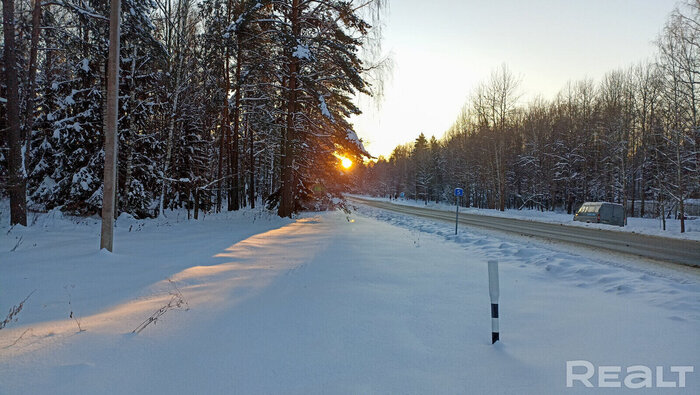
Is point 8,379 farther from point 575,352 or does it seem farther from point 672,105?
point 672,105

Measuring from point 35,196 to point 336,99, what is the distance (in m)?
16.7

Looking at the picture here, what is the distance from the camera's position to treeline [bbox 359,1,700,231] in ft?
55.1

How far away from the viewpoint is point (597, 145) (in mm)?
36438

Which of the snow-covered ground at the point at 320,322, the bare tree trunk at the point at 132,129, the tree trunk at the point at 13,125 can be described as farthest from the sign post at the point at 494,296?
the bare tree trunk at the point at 132,129

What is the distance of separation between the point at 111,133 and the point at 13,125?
230 inches

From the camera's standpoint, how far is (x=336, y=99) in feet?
49.3

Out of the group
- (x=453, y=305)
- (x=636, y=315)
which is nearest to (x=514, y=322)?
(x=453, y=305)

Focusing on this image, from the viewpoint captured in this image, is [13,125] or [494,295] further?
[13,125]

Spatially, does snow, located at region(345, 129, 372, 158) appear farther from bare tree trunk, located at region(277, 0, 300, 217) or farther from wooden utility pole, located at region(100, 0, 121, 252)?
wooden utility pole, located at region(100, 0, 121, 252)

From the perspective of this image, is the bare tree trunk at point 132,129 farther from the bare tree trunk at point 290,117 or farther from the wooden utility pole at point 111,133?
the wooden utility pole at point 111,133

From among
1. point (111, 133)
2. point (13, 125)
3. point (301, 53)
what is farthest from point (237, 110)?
point (111, 133)

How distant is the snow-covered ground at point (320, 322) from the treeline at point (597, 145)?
50.8 ft

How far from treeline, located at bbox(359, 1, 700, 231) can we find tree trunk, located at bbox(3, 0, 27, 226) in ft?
88.1

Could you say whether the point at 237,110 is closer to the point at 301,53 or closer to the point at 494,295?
the point at 301,53
